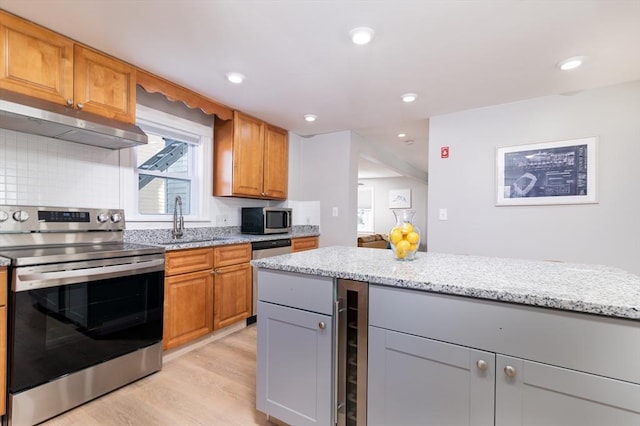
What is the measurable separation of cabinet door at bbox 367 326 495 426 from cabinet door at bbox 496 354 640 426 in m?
0.04

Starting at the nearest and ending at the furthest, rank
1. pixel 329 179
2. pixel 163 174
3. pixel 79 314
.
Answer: pixel 79 314
pixel 163 174
pixel 329 179

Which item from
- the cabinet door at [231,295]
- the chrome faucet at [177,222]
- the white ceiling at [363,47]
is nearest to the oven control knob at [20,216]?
the chrome faucet at [177,222]

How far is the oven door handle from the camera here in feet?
4.97

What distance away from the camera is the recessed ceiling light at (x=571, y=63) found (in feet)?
6.85

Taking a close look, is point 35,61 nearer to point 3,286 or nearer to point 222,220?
point 3,286

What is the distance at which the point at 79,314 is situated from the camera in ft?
5.68

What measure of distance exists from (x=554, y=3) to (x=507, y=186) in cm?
179

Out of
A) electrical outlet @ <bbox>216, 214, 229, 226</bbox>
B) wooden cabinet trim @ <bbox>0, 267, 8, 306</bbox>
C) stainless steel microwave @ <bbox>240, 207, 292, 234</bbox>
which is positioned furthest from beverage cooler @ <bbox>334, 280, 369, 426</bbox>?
electrical outlet @ <bbox>216, 214, 229, 226</bbox>

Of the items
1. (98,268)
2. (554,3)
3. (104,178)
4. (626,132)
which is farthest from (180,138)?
(626,132)

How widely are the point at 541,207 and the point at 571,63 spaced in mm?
1277

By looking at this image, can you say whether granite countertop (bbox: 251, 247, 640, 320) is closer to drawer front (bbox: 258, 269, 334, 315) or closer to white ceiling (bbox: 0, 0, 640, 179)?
drawer front (bbox: 258, 269, 334, 315)

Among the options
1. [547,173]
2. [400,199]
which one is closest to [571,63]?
[547,173]

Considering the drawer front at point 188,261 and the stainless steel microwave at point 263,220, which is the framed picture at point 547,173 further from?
the drawer front at point 188,261

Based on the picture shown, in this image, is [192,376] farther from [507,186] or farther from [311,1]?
[507,186]
